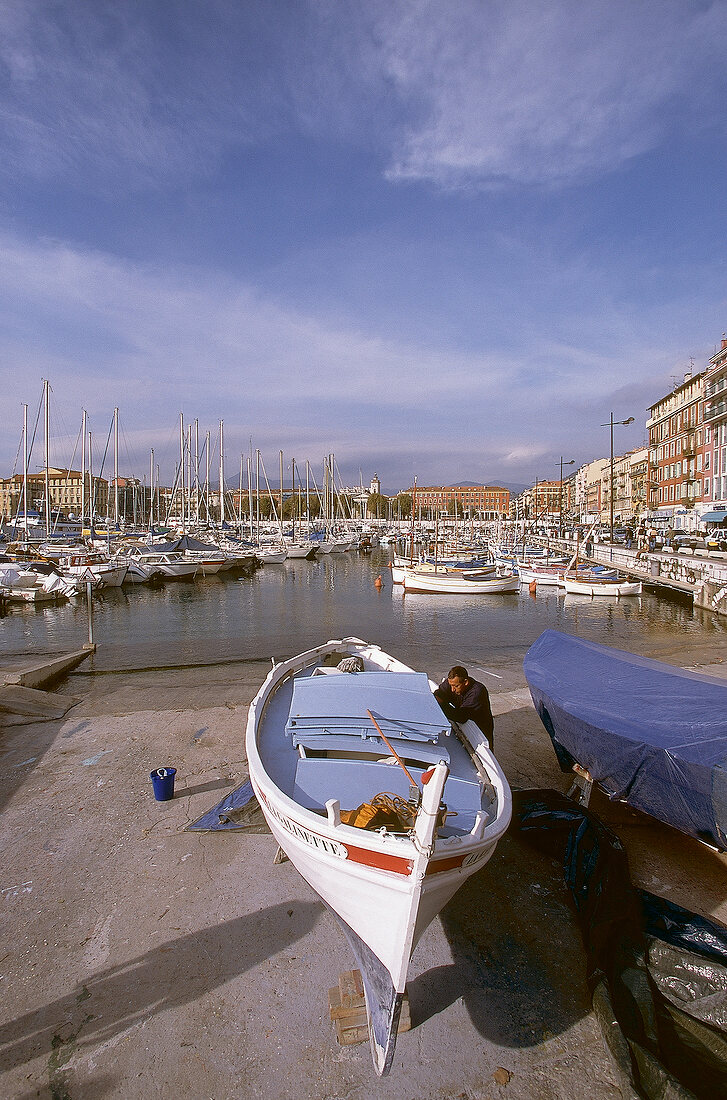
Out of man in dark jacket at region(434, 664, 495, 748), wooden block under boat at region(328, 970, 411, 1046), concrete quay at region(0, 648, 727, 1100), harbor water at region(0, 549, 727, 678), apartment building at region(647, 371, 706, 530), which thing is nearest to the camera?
concrete quay at region(0, 648, 727, 1100)

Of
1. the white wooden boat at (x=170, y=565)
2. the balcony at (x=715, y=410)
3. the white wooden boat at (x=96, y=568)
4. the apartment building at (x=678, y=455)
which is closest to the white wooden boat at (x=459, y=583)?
the white wooden boat at (x=170, y=565)

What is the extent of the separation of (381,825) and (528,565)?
149 feet

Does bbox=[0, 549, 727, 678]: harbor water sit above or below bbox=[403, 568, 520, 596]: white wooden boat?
below

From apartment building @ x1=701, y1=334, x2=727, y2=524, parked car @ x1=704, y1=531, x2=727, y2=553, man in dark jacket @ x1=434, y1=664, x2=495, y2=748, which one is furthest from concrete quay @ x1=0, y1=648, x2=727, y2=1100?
apartment building @ x1=701, y1=334, x2=727, y2=524

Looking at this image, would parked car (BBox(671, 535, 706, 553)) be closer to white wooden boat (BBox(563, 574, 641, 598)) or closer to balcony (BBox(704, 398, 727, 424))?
white wooden boat (BBox(563, 574, 641, 598))

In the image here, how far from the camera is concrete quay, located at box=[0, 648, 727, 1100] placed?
12.4 ft

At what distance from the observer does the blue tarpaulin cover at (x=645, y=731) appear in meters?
5.52

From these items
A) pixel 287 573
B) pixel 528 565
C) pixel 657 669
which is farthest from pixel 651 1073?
pixel 287 573

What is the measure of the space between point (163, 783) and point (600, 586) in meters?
36.2

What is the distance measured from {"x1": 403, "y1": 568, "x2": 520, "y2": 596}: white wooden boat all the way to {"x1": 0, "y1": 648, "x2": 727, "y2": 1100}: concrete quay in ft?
109

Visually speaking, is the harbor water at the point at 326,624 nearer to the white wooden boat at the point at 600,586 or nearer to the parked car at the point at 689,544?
the white wooden boat at the point at 600,586

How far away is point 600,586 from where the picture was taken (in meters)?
38.2

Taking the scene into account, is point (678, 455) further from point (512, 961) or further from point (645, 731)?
point (512, 961)

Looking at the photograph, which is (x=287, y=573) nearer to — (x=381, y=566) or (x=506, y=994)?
(x=381, y=566)
